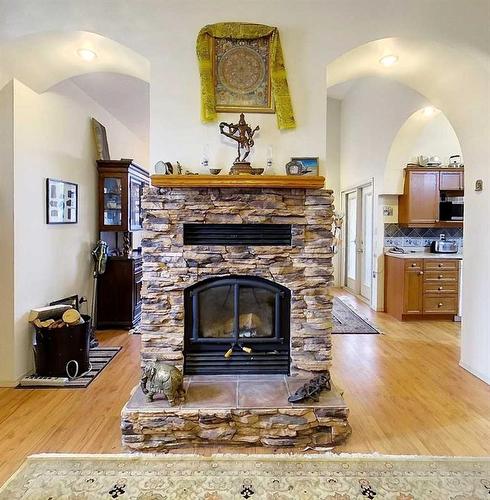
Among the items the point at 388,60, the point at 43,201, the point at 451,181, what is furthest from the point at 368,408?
the point at 451,181

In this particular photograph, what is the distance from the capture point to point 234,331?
2811 millimetres

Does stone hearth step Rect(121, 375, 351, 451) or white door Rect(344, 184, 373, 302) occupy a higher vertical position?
white door Rect(344, 184, 373, 302)

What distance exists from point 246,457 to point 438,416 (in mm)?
1406

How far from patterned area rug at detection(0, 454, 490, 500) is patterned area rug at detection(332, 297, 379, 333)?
2700mm

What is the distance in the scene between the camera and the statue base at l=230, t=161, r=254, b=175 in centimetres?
268

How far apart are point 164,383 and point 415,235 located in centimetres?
500

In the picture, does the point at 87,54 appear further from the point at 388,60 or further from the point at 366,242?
the point at 366,242

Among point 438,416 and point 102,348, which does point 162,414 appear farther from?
point 102,348

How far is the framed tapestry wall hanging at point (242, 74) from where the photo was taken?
2.79m

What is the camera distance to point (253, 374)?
280cm

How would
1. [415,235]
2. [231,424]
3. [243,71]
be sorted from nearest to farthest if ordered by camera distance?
[231,424]
[243,71]
[415,235]

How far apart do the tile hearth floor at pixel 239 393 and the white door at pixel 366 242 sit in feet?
13.8

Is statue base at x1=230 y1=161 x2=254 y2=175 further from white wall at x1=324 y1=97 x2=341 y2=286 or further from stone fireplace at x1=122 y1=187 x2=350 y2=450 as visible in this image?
white wall at x1=324 y1=97 x2=341 y2=286

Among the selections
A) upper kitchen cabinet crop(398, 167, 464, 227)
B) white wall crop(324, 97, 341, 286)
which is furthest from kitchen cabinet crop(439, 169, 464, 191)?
white wall crop(324, 97, 341, 286)
